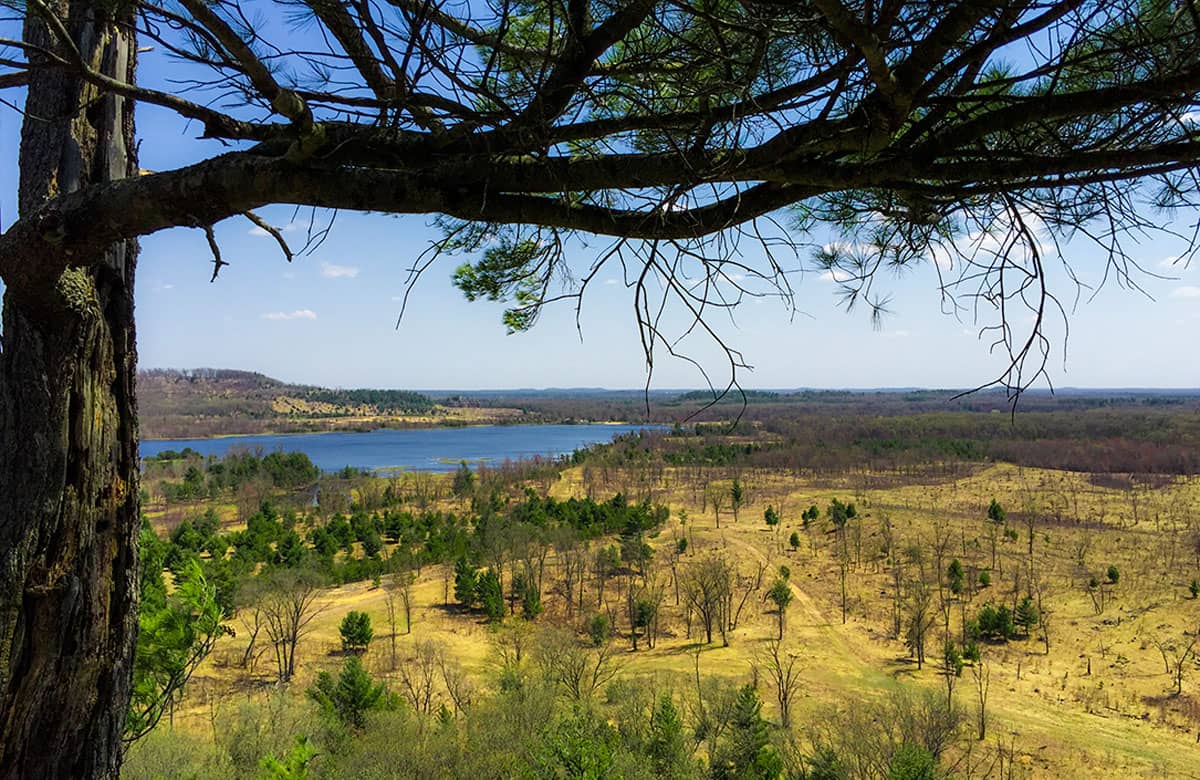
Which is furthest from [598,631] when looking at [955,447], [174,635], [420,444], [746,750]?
[420,444]

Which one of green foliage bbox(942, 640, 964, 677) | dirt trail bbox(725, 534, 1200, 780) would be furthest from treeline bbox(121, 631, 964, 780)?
green foliage bbox(942, 640, 964, 677)

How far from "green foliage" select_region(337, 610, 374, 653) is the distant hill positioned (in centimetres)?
8296

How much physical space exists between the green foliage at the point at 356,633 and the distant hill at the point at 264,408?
83.0 metres

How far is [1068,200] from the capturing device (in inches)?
64.6

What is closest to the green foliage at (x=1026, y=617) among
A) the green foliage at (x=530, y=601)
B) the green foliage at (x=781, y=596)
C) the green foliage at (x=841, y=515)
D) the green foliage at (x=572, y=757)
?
the green foliage at (x=781, y=596)

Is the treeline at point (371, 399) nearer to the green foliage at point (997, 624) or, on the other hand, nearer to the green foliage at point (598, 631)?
the green foliage at point (598, 631)

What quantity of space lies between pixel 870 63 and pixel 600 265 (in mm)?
542

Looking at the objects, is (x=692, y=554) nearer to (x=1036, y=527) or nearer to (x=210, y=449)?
(x=1036, y=527)

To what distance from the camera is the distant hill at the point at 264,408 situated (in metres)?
99.2

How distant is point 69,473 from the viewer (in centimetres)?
149

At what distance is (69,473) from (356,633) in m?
19.4

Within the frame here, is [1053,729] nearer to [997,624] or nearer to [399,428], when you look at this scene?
[997,624]

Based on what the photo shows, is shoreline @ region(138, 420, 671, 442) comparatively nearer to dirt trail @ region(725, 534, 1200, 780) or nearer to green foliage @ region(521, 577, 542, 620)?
green foliage @ region(521, 577, 542, 620)

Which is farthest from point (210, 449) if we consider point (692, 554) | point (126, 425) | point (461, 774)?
point (126, 425)
